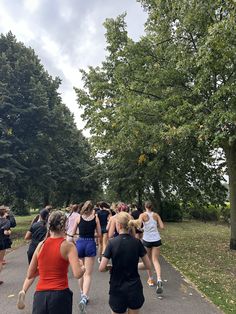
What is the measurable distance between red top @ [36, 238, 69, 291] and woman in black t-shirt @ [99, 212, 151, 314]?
741 millimetres

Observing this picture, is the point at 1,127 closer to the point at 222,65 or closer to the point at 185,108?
the point at 185,108

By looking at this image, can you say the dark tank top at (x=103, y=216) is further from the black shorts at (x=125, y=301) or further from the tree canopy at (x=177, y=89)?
the black shorts at (x=125, y=301)

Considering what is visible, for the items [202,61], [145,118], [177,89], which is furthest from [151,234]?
[177,89]

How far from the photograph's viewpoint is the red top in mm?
3820

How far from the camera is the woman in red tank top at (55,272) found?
377 centimetres

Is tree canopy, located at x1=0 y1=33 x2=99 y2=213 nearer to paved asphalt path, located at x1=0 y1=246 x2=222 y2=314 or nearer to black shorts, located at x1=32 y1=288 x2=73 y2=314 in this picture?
paved asphalt path, located at x1=0 y1=246 x2=222 y2=314

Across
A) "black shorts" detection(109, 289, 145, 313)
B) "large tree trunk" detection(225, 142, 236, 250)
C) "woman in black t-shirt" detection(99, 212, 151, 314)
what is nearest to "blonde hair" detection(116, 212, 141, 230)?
"woman in black t-shirt" detection(99, 212, 151, 314)

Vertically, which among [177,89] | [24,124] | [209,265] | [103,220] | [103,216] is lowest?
[209,265]

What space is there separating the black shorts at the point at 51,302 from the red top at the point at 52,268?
49mm

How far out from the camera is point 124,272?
4469 mm

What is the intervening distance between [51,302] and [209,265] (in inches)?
335

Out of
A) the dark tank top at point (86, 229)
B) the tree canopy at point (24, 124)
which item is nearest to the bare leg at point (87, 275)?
the dark tank top at point (86, 229)

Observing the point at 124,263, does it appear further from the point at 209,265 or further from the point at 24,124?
the point at 24,124

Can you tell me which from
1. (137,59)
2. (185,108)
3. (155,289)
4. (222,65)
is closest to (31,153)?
(137,59)
